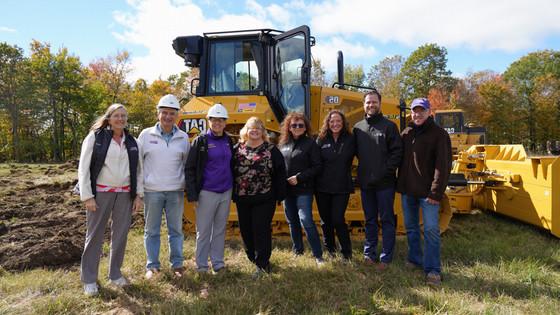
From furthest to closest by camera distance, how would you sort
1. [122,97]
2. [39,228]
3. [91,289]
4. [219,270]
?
[122,97] → [39,228] → [219,270] → [91,289]

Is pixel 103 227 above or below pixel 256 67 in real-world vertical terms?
below

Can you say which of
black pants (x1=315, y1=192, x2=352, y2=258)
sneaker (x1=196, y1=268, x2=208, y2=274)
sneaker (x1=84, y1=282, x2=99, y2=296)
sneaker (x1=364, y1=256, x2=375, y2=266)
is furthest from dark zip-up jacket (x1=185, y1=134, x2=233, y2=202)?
sneaker (x1=364, y1=256, x2=375, y2=266)

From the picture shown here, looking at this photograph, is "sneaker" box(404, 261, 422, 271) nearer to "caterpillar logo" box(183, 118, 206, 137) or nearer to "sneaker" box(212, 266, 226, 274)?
"sneaker" box(212, 266, 226, 274)

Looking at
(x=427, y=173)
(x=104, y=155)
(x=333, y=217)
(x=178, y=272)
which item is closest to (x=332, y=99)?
(x=333, y=217)

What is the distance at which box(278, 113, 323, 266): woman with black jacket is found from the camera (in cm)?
429

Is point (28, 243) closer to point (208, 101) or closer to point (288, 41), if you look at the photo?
point (208, 101)

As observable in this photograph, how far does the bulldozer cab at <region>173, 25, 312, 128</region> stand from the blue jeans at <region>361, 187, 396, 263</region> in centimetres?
181

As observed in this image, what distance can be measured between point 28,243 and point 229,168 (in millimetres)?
3257

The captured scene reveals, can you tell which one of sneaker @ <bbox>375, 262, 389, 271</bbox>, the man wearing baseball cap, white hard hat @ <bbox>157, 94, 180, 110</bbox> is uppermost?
white hard hat @ <bbox>157, 94, 180, 110</bbox>

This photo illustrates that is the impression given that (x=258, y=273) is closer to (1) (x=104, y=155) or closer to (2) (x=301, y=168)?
(2) (x=301, y=168)

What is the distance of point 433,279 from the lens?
392cm

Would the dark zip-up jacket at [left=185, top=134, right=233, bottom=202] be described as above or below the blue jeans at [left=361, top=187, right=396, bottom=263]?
above

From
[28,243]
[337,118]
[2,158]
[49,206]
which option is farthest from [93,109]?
[337,118]

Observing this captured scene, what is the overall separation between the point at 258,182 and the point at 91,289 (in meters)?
1.92
